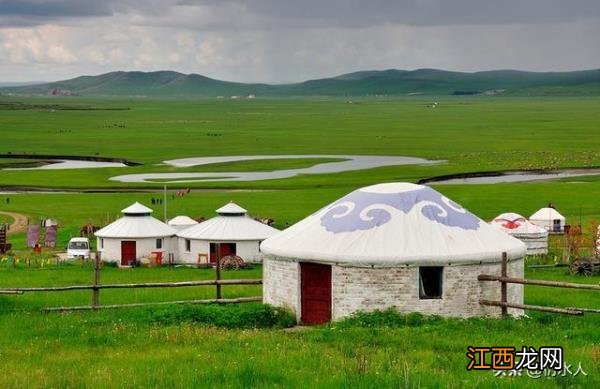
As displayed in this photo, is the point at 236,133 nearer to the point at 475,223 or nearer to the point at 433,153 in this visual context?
the point at 433,153

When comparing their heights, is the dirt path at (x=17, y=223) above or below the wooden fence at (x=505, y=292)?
below

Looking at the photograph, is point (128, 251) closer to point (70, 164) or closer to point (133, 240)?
point (133, 240)

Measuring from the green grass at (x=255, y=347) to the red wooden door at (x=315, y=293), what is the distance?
65cm

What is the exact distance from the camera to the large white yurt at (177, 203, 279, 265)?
51219mm

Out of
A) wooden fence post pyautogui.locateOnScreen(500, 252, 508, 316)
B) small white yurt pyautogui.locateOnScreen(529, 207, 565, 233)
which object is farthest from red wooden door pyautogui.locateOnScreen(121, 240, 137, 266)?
wooden fence post pyautogui.locateOnScreen(500, 252, 508, 316)

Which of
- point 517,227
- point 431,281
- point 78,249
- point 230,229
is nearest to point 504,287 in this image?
point 431,281

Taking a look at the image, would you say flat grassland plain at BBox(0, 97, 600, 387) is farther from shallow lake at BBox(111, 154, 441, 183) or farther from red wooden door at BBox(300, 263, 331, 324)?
shallow lake at BBox(111, 154, 441, 183)

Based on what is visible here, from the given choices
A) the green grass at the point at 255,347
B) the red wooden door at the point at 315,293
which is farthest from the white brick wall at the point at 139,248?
the red wooden door at the point at 315,293

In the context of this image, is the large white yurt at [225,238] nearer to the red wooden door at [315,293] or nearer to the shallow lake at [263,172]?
the red wooden door at [315,293]

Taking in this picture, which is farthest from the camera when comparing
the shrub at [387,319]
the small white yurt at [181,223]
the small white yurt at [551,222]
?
the small white yurt at [551,222]

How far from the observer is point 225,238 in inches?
2019

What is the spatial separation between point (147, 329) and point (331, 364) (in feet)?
20.7

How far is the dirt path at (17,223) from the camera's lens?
6250cm

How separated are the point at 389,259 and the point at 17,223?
1745 inches
